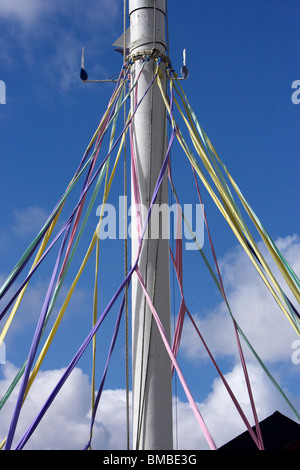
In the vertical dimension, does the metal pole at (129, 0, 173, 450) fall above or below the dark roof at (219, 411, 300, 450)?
below

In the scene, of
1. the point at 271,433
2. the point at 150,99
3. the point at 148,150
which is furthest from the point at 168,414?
the point at 271,433

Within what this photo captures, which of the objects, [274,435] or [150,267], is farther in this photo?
[274,435]

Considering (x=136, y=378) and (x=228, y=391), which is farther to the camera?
(x=228, y=391)

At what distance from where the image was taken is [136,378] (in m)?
7.36

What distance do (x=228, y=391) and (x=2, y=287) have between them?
3.14m

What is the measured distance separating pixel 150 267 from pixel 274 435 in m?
9.12

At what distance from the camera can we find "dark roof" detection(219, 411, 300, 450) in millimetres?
14922

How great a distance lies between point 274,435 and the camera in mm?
15148

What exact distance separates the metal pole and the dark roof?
8527 millimetres

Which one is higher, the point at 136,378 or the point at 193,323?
the point at 193,323

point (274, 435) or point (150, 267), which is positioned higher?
point (274, 435)

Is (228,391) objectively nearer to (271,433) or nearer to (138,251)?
(138,251)

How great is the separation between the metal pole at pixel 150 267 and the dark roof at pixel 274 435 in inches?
336
